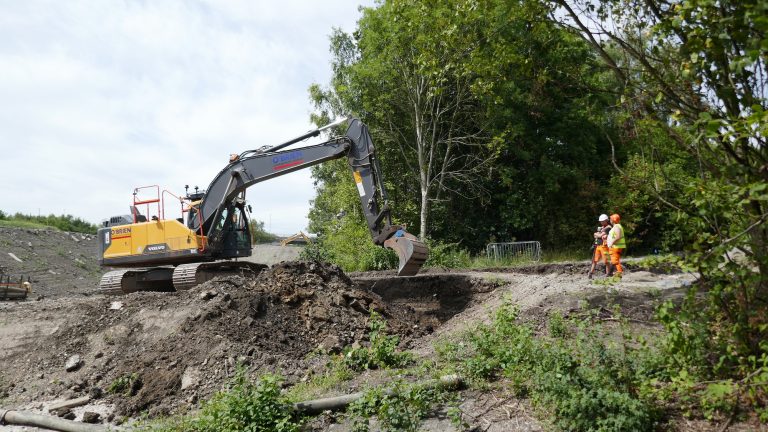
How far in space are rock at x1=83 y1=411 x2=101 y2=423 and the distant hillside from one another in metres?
29.4

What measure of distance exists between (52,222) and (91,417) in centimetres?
3279

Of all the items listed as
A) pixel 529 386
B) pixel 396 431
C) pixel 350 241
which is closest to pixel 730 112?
pixel 529 386

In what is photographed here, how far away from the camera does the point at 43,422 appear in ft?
23.0

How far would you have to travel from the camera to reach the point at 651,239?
2442 centimetres

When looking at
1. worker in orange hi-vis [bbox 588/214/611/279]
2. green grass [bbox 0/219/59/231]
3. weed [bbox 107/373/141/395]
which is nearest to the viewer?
weed [bbox 107/373/141/395]

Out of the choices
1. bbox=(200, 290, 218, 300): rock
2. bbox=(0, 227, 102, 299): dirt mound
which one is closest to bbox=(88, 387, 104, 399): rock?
bbox=(200, 290, 218, 300): rock

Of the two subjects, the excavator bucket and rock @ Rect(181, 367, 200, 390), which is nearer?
rock @ Rect(181, 367, 200, 390)

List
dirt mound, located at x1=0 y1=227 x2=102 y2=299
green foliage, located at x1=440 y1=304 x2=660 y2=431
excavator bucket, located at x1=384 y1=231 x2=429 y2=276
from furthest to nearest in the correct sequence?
dirt mound, located at x1=0 y1=227 x2=102 y2=299
excavator bucket, located at x1=384 y1=231 x2=429 y2=276
green foliage, located at x1=440 y1=304 x2=660 y2=431

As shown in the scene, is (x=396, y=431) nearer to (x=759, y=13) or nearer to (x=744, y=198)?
(x=744, y=198)

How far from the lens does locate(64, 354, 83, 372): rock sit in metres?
9.02

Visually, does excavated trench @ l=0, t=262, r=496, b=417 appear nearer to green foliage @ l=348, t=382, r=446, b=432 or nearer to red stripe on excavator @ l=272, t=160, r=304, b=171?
green foliage @ l=348, t=382, r=446, b=432

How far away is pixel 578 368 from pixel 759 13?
2.99 metres

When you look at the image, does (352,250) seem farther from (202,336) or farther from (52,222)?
(52,222)

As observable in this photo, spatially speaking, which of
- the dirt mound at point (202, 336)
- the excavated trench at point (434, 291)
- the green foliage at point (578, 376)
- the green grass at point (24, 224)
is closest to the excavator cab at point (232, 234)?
the dirt mound at point (202, 336)
